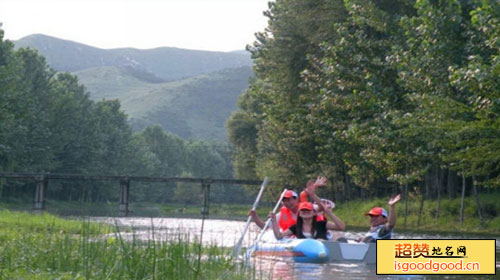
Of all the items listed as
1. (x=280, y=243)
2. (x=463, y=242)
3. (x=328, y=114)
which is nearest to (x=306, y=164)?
(x=328, y=114)

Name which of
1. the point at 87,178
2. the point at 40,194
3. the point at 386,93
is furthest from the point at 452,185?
the point at 40,194

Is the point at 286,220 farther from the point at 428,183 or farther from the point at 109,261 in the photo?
the point at 428,183

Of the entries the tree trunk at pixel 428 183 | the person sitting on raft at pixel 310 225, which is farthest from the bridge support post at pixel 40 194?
the person sitting on raft at pixel 310 225

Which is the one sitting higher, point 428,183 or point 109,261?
point 428,183

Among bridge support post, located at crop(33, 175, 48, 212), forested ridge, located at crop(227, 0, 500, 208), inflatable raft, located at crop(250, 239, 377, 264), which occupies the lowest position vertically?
bridge support post, located at crop(33, 175, 48, 212)

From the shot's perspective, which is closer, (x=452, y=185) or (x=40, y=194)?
(x=452, y=185)

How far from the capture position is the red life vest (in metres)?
21.5

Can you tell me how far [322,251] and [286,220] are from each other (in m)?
2.52

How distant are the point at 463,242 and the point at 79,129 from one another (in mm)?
83074

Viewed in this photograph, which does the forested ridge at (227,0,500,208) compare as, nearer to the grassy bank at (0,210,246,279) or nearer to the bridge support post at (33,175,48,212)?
the grassy bank at (0,210,246,279)

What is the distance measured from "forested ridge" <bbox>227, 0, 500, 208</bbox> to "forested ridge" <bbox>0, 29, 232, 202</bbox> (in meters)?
18.8

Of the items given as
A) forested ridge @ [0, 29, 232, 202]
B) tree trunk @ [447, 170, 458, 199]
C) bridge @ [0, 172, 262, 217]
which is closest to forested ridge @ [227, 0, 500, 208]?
tree trunk @ [447, 170, 458, 199]

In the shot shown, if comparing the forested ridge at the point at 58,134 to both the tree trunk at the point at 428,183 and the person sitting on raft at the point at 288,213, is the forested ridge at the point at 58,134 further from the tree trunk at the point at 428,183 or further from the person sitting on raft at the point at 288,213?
Result: the person sitting on raft at the point at 288,213

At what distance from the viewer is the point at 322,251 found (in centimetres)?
1927
